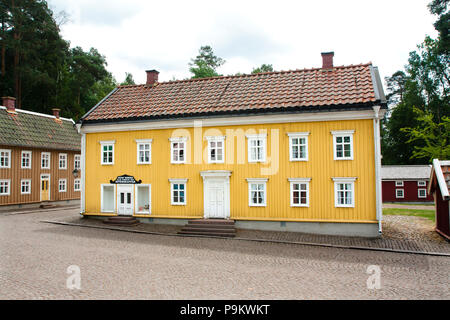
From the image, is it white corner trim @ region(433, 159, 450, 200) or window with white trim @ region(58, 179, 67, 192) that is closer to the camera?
white corner trim @ region(433, 159, 450, 200)

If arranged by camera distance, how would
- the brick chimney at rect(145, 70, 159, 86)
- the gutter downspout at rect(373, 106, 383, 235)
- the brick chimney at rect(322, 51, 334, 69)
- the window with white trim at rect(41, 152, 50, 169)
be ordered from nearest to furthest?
the gutter downspout at rect(373, 106, 383, 235) < the brick chimney at rect(322, 51, 334, 69) < the brick chimney at rect(145, 70, 159, 86) < the window with white trim at rect(41, 152, 50, 169)

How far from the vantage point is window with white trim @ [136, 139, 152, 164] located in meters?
20.8

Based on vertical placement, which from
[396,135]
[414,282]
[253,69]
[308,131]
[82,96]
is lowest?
[414,282]

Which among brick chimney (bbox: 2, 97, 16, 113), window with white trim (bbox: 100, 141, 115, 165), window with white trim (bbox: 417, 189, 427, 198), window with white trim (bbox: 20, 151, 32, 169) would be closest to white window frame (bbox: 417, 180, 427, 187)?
window with white trim (bbox: 417, 189, 427, 198)

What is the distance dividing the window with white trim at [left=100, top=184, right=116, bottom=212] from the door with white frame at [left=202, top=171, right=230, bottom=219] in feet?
19.9

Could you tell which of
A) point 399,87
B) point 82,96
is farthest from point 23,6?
point 399,87

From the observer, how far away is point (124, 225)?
2016 cm

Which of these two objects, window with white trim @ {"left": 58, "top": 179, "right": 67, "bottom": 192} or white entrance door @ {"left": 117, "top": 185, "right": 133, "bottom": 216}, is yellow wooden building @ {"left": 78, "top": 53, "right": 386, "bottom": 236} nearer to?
white entrance door @ {"left": 117, "top": 185, "right": 133, "bottom": 216}

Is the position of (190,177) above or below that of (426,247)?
above

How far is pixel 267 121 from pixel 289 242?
6.39 meters

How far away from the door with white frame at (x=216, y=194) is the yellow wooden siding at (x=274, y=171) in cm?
29

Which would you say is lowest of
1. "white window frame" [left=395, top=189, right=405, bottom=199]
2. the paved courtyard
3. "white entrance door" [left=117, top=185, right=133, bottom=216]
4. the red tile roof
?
the paved courtyard
